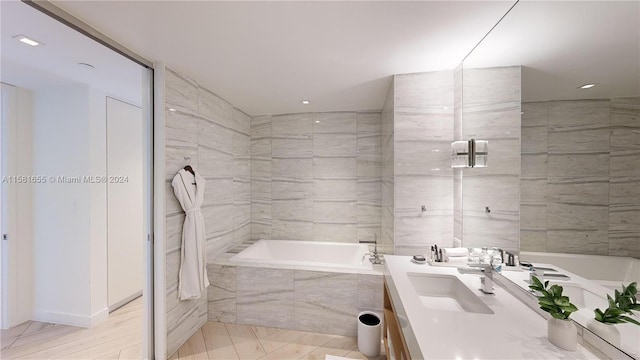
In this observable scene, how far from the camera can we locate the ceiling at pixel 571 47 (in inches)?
34.1

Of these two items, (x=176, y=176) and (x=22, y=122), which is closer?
(x=176, y=176)

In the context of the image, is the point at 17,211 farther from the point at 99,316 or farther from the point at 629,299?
the point at 629,299

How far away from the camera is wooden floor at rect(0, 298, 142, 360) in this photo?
205 cm

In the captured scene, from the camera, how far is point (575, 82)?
108 cm

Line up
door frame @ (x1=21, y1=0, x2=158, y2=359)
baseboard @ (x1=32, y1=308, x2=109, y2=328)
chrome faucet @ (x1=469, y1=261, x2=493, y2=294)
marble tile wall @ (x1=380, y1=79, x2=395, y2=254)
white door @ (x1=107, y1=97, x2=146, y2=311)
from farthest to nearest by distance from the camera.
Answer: white door @ (x1=107, y1=97, x2=146, y2=311)
baseboard @ (x1=32, y1=308, x2=109, y2=328)
marble tile wall @ (x1=380, y1=79, x2=395, y2=254)
door frame @ (x1=21, y1=0, x2=158, y2=359)
chrome faucet @ (x1=469, y1=261, x2=493, y2=294)

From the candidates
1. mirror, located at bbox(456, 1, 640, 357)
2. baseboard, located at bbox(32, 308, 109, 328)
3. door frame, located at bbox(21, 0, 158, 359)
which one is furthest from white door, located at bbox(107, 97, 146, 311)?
mirror, located at bbox(456, 1, 640, 357)

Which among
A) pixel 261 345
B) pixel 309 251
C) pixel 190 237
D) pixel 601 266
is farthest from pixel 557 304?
pixel 309 251

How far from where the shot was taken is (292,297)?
2441 millimetres

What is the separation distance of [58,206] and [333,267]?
9.66 feet

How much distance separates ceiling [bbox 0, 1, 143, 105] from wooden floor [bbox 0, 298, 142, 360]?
2.44 m

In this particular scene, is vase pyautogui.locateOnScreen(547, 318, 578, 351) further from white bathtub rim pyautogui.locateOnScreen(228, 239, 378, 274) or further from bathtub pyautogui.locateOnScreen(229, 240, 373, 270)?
bathtub pyautogui.locateOnScreen(229, 240, 373, 270)

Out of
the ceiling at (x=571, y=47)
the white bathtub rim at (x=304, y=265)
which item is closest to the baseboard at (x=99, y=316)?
the white bathtub rim at (x=304, y=265)

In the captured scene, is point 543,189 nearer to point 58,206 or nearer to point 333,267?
point 333,267

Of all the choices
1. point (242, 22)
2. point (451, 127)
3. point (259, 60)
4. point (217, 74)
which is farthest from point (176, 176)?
point (451, 127)
